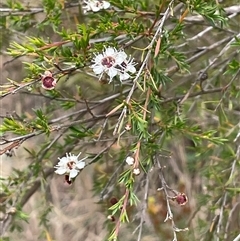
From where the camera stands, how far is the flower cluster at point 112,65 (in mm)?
939

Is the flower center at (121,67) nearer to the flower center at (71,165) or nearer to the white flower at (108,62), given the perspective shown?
the white flower at (108,62)

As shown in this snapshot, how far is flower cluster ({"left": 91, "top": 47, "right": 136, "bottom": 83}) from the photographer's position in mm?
939

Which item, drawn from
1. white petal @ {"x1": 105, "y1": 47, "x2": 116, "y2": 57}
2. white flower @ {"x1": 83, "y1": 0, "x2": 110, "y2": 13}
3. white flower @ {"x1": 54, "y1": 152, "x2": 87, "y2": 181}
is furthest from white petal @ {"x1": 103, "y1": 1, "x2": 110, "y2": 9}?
white flower @ {"x1": 54, "y1": 152, "x2": 87, "y2": 181}

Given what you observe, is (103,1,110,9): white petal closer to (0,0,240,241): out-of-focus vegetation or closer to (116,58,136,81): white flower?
(0,0,240,241): out-of-focus vegetation

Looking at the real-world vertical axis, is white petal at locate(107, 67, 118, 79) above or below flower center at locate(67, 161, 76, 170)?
above

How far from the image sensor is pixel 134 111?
37.2 inches

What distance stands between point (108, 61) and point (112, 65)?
0.01 meters

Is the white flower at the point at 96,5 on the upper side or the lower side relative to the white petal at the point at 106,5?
lower

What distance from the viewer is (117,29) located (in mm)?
1074

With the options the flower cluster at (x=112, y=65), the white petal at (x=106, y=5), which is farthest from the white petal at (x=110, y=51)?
the white petal at (x=106, y=5)

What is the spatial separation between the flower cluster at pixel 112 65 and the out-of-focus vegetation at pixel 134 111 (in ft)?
0.08

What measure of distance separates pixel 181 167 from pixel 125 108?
190 cm

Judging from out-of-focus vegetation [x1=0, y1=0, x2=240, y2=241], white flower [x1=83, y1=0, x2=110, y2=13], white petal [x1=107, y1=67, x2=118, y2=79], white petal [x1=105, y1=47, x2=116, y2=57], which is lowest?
out-of-focus vegetation [x1=0, y1=0, x2=240, y2=241]

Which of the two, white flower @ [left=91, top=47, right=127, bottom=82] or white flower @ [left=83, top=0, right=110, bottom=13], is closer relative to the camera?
white flower @ [left=91, top=47, right=127, bottom=82]
